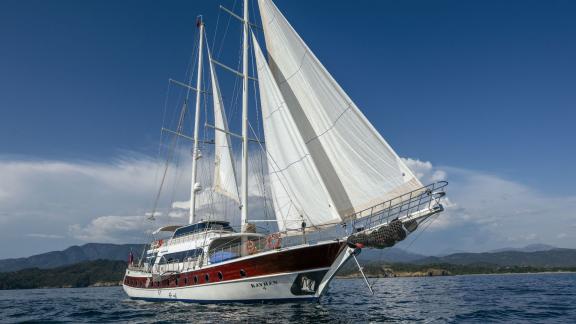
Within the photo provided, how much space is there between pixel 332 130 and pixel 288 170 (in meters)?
3.78

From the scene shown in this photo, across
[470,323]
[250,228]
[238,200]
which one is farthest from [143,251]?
[470,323]

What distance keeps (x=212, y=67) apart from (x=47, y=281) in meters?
105

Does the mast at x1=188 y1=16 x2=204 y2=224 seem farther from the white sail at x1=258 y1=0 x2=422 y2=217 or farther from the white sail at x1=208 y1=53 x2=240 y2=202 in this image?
the white sail at x1=258 y1=0 x2=422 y2=217

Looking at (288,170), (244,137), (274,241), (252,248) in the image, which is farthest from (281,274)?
(244,137)

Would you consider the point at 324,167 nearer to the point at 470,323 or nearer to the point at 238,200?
the point at 470,323

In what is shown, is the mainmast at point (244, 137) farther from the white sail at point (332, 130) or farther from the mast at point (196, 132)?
the mast at point (196, 132)

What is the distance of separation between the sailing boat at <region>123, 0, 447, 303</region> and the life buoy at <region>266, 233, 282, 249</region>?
2.2 inches

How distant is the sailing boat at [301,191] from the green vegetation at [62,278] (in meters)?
104

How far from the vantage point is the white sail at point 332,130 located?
1920cm

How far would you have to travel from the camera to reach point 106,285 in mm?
116250

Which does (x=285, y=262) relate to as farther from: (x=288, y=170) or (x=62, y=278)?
(x=62, y=278)

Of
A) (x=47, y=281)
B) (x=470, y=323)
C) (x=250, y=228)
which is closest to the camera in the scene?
(x=470, y=323)

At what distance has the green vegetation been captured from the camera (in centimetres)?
11200

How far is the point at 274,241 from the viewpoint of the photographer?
22.8m
